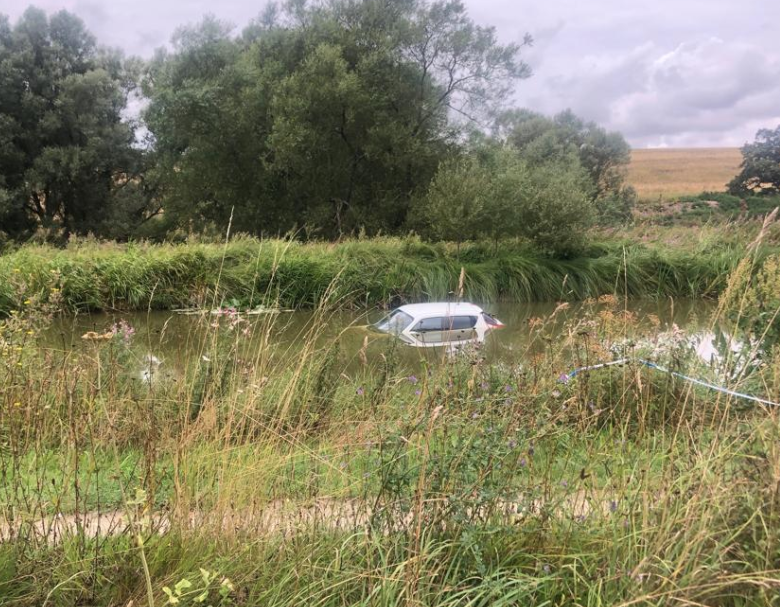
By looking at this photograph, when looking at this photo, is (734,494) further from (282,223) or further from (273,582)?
(282,223)

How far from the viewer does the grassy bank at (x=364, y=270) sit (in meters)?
11.3

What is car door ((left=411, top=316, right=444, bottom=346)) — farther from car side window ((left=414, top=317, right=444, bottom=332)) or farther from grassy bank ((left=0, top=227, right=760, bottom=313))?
grassy bank ((left=0, top=227, right=760, bottom=313))

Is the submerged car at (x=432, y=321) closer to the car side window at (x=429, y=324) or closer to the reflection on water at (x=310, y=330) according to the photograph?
the car side window at (x=429, y=324)

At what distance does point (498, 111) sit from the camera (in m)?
20.8

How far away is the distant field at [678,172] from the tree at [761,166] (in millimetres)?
2353

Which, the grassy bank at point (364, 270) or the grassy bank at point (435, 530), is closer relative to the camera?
the grassy bank at point (435, 530)

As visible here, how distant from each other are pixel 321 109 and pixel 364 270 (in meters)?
7.24

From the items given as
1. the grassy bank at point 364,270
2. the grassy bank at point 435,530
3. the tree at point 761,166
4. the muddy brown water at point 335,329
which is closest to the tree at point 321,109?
the grassy bank at point 364,270

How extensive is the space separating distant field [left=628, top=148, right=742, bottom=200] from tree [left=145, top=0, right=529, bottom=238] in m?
18.3

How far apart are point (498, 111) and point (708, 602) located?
68.8 feet

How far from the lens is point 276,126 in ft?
57.7

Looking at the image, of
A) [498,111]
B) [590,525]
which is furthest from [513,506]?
[498,111]

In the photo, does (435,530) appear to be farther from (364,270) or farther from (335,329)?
(364,270)

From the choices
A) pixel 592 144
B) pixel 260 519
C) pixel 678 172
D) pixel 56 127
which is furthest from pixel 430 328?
pixel 678 172
